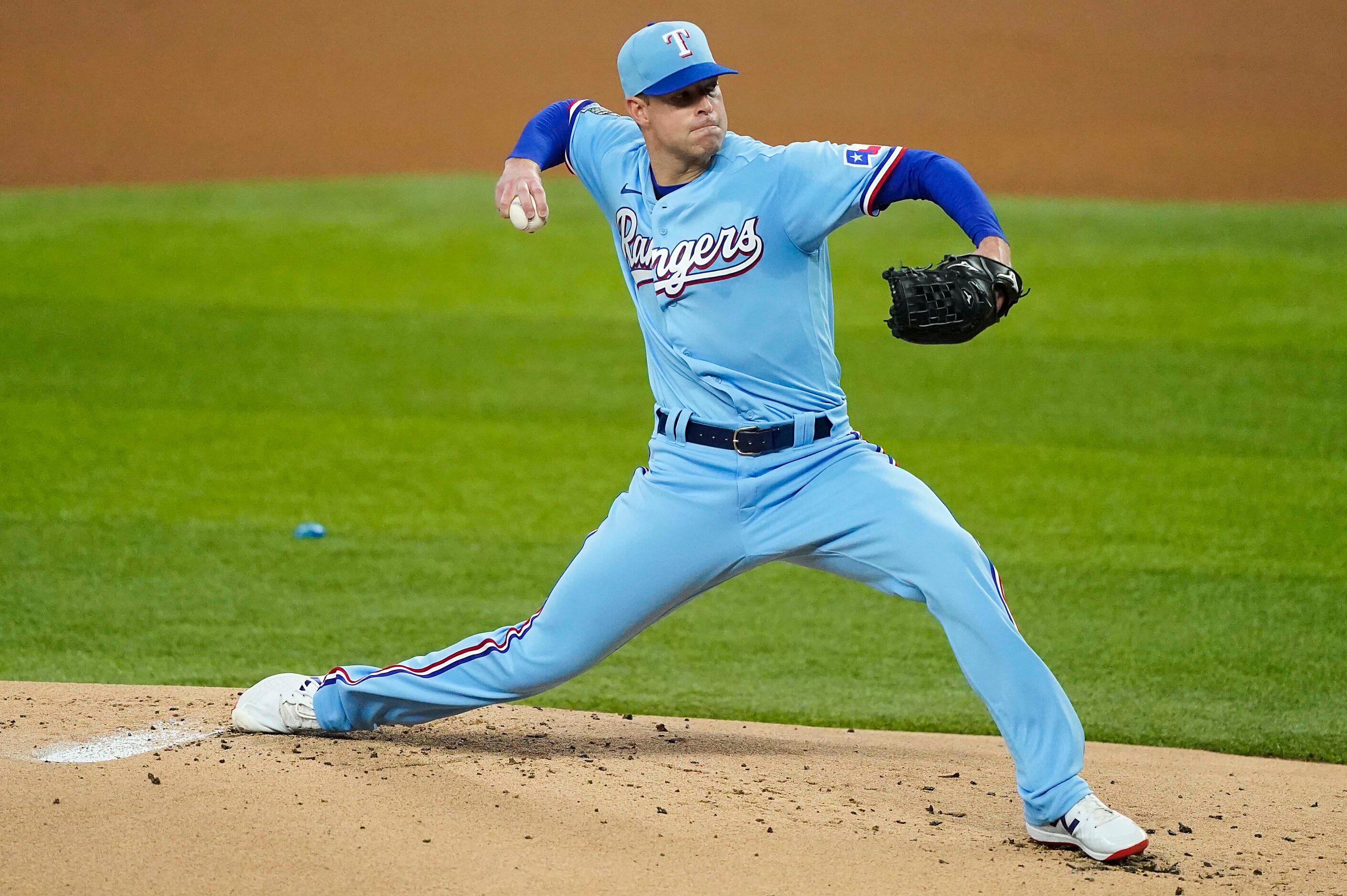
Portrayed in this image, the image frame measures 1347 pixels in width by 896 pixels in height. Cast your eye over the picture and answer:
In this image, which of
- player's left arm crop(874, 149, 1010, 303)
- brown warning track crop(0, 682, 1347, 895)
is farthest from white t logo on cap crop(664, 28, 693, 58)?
brown warning track crop(0, 682, 1347, 895)

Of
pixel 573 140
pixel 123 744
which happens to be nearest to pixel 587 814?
pixel 123 744

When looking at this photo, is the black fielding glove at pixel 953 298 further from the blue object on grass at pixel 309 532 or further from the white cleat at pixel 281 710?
the blue object on grass at pixel 309 532

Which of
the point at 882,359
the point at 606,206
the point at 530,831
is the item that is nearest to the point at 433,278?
the point at 882,359

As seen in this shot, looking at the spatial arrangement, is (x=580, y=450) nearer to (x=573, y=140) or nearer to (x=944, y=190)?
(x=573, y=140)

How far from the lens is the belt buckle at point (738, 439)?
3.70 metres

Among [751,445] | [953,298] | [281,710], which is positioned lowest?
[281,710]

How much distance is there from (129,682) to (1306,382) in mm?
7971

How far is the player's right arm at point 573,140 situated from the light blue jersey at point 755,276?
14.0 inches

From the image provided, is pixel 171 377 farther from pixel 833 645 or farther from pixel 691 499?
pixel 691 499

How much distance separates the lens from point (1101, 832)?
3.44m

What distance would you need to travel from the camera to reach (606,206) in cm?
412

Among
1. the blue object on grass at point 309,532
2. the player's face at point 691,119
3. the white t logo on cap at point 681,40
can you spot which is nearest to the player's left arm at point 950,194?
the player's face at point 691,119

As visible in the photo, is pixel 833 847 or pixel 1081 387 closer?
pixel 833 847

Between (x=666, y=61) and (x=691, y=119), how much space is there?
0.52 feet
